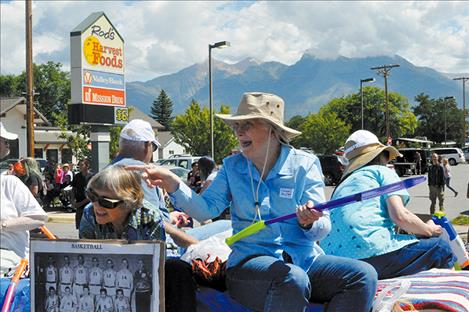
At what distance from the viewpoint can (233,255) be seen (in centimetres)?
329

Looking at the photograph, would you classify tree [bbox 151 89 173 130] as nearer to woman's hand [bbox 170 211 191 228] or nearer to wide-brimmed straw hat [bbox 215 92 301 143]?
woman's hand [bbox 170 211 191 228]

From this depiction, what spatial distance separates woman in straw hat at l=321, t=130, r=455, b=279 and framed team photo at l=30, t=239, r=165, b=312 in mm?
1565

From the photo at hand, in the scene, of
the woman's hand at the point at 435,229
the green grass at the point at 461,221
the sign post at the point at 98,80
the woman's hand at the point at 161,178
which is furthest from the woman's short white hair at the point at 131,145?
the sign post at the point at 98,80

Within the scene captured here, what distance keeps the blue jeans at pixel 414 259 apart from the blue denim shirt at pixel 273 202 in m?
0.75

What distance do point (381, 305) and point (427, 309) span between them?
29cm

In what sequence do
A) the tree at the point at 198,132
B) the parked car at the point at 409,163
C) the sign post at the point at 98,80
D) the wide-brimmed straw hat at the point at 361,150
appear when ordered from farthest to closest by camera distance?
the tree at the point at 198,132 < the parked car at the point at 409,163 < the sign post at the point at 98,80 < the wide-brimmed straw hat at the point at 361,150

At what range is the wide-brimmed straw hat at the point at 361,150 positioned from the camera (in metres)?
4.29

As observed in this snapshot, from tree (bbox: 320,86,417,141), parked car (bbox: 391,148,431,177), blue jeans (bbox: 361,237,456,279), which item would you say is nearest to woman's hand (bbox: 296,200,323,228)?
blue jeans (bbox: 361,237,456,279)

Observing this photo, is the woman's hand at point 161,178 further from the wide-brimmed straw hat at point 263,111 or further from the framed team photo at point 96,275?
the wide-brimmed straw hat at point 263,111

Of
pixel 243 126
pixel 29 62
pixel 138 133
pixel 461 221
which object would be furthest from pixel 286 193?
pixel 29 62

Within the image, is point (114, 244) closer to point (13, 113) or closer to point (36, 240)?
point (36, 240)

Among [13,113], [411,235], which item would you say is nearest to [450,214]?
[411,235]

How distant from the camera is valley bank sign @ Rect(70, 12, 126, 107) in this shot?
19453 millimetres

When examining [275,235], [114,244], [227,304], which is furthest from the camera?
[227,304]
